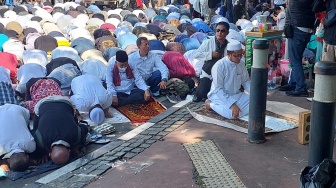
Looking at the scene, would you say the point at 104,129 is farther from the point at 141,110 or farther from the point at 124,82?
the point at 124,82

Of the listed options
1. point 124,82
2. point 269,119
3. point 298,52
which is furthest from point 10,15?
point 269,119

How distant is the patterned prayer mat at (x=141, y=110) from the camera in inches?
274

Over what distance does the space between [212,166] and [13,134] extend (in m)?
2.17

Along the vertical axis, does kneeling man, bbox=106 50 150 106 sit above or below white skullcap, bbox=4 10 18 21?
below

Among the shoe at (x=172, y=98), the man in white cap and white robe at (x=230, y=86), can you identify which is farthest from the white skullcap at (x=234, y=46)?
the shoe at (x=172, y=98)

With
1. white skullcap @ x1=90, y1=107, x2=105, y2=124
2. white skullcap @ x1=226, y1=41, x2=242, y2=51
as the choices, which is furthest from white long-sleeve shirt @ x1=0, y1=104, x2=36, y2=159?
white skullcap @ x1=226, y1=41, x2=242, y2=51

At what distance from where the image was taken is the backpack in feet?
26.2

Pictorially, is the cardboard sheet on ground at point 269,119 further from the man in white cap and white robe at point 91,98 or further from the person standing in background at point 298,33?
the man in white cap and white robe at point 91,98

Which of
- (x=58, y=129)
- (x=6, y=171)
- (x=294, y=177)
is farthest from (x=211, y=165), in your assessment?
(x=6, y=171)

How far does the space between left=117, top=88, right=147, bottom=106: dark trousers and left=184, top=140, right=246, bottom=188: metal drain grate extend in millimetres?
2371

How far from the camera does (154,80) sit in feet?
27.0

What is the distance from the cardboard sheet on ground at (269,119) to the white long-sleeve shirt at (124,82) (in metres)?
1.47

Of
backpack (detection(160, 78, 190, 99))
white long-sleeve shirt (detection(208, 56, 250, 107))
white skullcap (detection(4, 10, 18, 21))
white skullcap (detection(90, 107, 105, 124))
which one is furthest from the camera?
white skullcap (detection(4, 10, 18, 21))

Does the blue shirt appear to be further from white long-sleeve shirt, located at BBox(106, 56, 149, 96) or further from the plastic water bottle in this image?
the plastic water bottle
